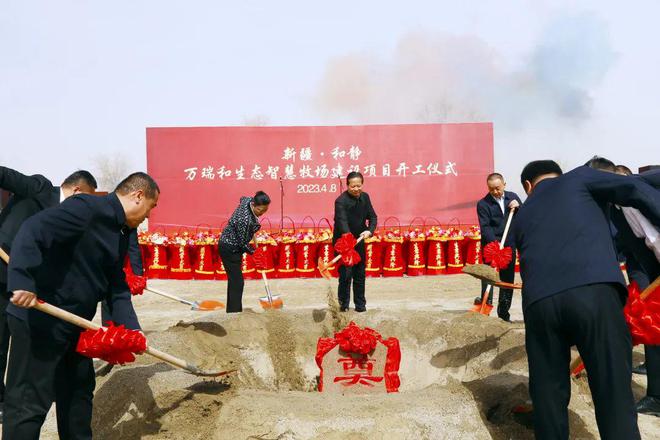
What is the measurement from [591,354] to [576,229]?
608 mm

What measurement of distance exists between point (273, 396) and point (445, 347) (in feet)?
8.40

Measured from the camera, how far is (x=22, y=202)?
4059 mm

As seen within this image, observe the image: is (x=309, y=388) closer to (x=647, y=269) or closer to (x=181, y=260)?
(x=647, y=269)

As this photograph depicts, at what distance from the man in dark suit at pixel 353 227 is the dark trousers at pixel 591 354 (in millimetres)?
3691

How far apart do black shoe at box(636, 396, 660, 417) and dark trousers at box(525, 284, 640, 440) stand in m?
1.49

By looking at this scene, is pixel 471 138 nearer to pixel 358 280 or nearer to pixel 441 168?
pixel 441 168

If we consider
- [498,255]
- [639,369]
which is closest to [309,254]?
[498,255]

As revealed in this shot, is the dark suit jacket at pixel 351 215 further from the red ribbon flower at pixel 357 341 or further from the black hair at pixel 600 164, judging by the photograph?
the black hair at pixel 600 164

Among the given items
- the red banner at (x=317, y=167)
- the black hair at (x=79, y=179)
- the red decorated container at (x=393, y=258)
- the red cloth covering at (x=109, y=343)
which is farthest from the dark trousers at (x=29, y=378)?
the red banner at (x=317, y=167)

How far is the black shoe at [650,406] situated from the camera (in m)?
3.64

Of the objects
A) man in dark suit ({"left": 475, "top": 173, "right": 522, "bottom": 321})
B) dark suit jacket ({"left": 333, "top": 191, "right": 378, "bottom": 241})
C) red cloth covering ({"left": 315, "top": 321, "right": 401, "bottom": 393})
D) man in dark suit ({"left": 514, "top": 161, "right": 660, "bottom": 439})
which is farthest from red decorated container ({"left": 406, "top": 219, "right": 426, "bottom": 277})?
man in dark suit ({"left": 514, "top": 161, "right": 660, "bottom": 439})

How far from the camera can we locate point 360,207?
646cm

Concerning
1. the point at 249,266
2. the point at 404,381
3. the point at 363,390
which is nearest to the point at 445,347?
the point at 404,381

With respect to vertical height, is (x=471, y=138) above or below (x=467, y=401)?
above
